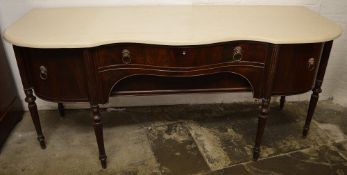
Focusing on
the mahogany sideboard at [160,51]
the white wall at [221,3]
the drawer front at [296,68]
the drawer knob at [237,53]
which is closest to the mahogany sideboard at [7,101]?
the white wall at [221,3]

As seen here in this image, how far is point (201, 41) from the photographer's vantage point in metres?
1.23

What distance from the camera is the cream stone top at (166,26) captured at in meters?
1.23

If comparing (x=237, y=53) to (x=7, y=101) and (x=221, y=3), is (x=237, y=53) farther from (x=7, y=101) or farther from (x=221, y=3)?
(x=7, y=101)

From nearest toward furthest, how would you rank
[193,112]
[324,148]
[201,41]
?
[201,41] → [324,148] → [193,112]

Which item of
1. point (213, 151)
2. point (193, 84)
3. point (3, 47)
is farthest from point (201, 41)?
point (3, 47)

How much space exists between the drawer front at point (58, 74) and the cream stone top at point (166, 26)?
8 centimetres

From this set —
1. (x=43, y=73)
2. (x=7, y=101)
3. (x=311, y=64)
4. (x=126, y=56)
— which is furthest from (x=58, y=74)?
(x=311, y=64)

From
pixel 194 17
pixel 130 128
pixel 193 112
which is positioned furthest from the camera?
pixel 193 112

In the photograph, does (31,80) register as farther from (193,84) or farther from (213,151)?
(213,151)

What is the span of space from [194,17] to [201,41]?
1.09 ft

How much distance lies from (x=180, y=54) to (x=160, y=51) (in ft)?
0.28

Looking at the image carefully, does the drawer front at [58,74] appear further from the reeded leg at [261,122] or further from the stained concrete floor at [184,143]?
the reeded leg at [261,122]

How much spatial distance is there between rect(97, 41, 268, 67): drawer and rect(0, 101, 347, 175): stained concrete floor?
63 centimetres

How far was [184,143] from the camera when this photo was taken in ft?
5.97
